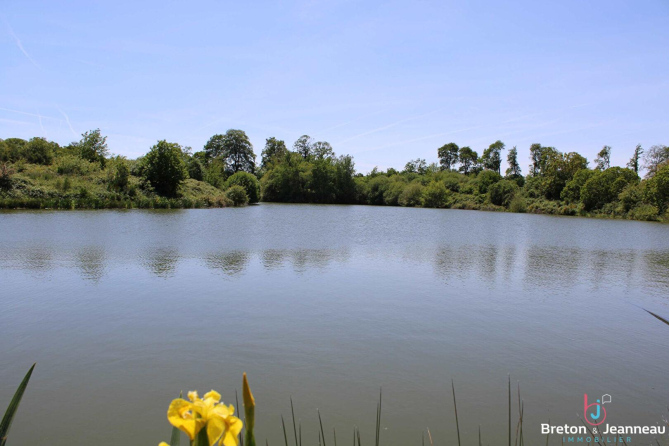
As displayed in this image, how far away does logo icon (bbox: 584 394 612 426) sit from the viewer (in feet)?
12.9

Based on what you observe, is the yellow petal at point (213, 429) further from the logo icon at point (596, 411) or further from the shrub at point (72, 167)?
the shrub at point (72, 167)

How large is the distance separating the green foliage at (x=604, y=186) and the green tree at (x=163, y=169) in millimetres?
42688

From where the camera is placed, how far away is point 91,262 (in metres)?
10.2

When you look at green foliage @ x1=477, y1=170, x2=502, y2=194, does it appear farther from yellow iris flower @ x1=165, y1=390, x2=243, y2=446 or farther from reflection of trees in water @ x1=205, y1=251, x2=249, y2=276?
yellow iris flower @ x1=165, y1=390, x2=243, y2=446

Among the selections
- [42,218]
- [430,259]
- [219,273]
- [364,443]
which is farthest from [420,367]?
[42,218]

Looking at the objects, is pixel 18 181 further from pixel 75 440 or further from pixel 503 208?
pixel 503 208

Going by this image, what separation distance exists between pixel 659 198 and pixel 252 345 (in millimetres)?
46091

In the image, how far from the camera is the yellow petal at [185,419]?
57 centimetres

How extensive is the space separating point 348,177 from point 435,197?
1382cm

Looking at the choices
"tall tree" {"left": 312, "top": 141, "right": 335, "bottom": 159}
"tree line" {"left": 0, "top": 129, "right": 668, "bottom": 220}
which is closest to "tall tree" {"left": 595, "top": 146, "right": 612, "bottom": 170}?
"tree line" {"left": 0, "top": 129, "right": 668, "bottom": 220}

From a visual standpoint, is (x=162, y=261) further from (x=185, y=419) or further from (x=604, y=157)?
(x=604, y=157)

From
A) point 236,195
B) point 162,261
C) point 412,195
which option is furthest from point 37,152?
point 412,195

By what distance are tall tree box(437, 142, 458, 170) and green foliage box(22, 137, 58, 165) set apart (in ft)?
231

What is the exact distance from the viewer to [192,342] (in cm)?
536
